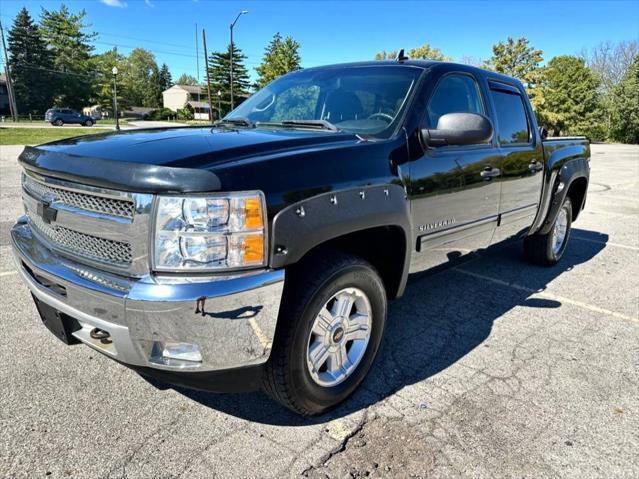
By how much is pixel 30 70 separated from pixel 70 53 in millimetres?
8096

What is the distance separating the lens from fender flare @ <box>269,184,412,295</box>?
202cm

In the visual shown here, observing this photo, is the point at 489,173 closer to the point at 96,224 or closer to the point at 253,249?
the point at 253,249

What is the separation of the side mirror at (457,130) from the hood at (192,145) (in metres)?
0.54

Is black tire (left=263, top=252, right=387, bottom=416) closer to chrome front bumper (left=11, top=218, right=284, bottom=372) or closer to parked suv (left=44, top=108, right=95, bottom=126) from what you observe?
chrome front bumper (left=11, top=218, right=284, bottom=372)

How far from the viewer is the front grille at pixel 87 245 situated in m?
2.02

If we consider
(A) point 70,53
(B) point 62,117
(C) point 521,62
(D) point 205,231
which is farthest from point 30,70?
(D) point 205,231

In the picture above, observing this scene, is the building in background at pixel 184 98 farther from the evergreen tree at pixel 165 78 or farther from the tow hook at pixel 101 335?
the tow hook at pixel 101 335

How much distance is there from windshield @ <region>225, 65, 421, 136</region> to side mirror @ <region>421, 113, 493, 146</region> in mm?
252

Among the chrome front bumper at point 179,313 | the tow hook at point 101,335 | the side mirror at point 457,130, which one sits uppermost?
the side mirror at point 457,130

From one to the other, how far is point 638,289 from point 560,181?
1.35 m

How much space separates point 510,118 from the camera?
13.4ft

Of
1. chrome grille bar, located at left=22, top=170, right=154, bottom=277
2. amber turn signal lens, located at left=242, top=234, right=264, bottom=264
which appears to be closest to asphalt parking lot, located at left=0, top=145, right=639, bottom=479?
chrome grille bar, located at left=22, top=170, right=154, bottom=277

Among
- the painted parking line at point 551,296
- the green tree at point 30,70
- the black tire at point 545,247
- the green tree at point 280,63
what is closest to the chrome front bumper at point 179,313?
the painted parking line at point 551,296

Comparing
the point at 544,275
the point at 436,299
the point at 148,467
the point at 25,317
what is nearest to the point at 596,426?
the point at 436,299
